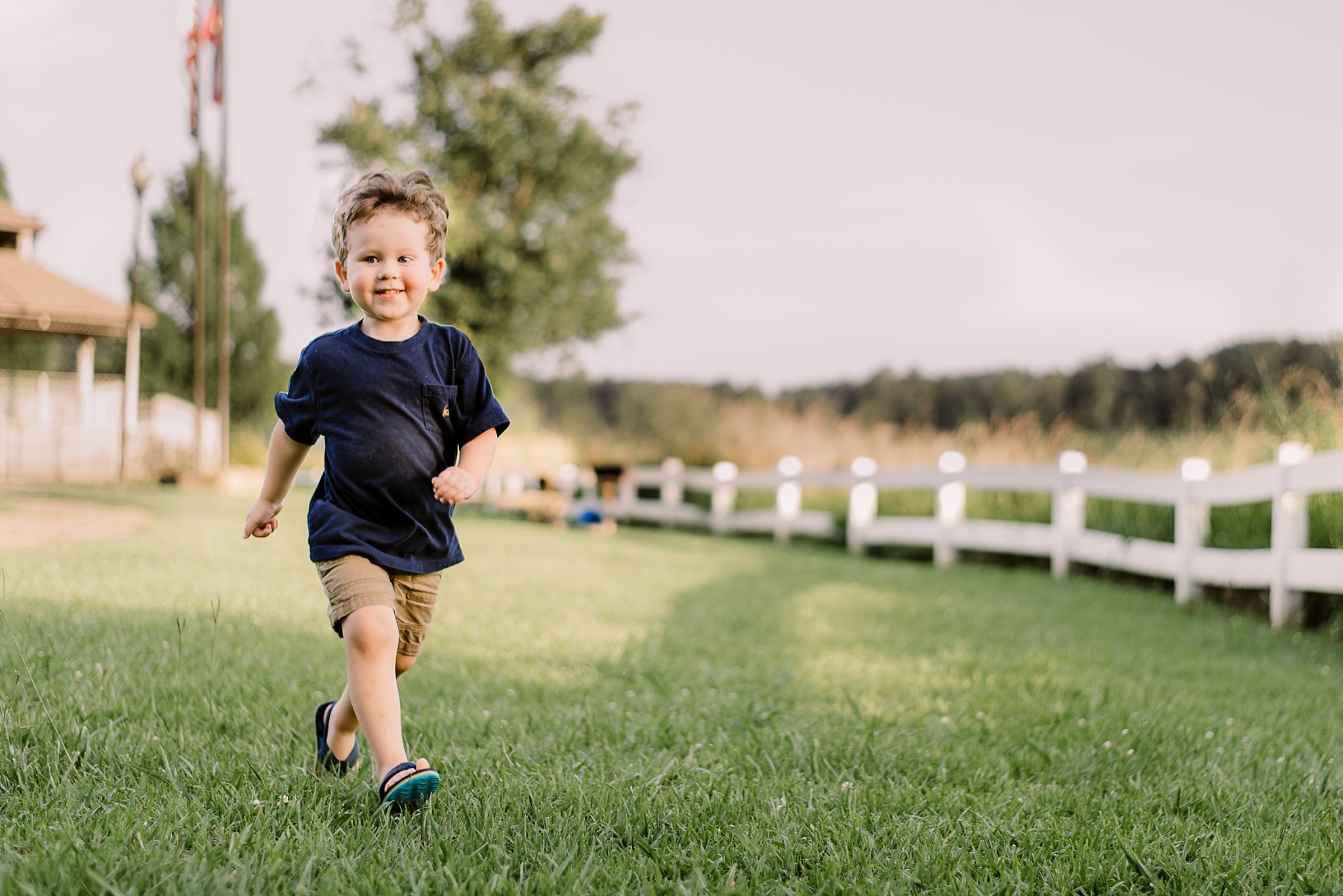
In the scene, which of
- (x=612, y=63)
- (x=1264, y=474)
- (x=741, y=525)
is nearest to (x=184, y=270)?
(x=612, y=63)

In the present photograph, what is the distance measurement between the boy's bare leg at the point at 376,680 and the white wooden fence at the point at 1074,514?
544 cm

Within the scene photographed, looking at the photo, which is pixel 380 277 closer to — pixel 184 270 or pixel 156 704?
pixel 156 704

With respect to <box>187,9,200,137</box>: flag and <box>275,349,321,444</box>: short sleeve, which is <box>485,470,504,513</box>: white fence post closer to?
<box>187,9,200,137</box>: flag

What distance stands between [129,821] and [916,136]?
50.4 feet

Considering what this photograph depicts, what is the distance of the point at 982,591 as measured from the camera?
8258mm

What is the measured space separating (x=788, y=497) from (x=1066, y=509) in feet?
17.0

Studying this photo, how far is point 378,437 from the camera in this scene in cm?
233

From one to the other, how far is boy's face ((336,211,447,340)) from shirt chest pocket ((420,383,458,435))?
16 cm

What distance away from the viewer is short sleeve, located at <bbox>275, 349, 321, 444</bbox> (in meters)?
2.38

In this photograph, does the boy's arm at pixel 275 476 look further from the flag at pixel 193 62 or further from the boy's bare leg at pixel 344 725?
the flag at pixel 193 62

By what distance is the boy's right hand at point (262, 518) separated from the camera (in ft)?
8.09

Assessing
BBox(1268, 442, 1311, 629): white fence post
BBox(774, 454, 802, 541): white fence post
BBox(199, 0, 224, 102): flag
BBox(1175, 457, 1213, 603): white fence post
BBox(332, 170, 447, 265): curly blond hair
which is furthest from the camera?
BBox(199, 0, 224, 102): flag

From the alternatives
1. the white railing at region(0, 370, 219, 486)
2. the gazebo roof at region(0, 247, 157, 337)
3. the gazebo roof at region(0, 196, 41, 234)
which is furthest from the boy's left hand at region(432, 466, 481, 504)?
the gazebo roof at region(0, 196, 41, 234)

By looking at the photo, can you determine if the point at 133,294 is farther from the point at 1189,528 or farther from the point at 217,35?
the point at 1189,528
